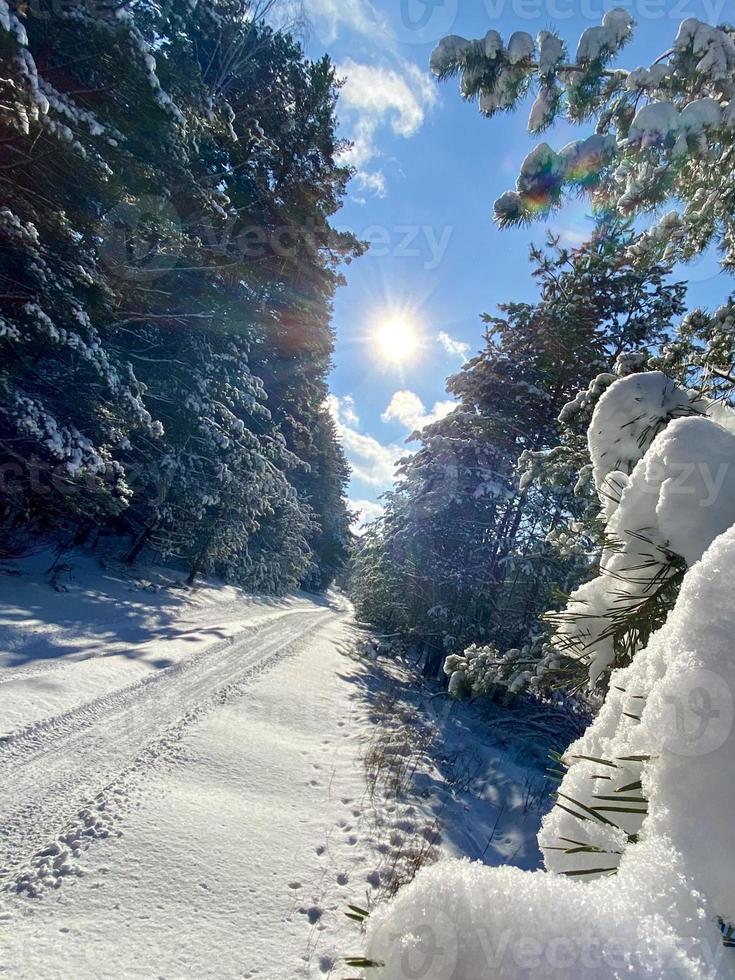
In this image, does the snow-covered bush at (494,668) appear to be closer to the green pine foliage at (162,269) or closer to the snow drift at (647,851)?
the snow drift at (647,851)

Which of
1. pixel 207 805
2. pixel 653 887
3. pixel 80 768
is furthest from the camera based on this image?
pixel 80 768

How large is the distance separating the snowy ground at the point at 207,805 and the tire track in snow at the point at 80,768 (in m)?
0.02

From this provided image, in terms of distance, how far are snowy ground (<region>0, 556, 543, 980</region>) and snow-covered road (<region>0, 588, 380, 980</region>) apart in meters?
0.02

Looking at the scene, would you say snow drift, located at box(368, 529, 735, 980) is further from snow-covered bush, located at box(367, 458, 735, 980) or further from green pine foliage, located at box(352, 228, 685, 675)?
green pine foliage, located at box(352, 228, 685, 675)

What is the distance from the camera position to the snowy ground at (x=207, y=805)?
11.1 feet

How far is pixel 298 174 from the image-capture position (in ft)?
57.0

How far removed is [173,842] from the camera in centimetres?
432

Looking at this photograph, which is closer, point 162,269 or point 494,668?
point 494,668

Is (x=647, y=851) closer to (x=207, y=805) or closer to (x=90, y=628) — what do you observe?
(x=207, y=805)

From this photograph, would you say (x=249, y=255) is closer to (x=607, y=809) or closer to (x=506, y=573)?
(x=506, y=573)

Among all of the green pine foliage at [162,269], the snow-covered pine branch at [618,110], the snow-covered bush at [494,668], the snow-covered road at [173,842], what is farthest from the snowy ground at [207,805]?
the snow-covered pine branch at [618,110]

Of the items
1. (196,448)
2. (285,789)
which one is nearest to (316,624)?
(196,448)

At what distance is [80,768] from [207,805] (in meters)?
1.52

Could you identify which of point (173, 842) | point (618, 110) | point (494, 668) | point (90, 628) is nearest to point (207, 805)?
point (173, 842)
